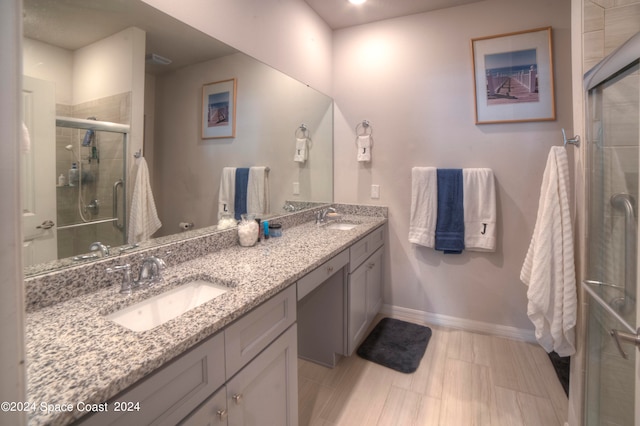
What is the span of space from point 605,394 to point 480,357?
888mm

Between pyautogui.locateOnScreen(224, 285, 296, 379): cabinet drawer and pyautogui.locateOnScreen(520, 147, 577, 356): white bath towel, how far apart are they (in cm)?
124

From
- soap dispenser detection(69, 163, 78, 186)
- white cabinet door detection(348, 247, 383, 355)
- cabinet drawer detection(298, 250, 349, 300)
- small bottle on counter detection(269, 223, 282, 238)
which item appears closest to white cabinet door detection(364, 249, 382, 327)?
white cabinet door detection(348, 247, 383, 355)

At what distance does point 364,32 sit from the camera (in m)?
2.61

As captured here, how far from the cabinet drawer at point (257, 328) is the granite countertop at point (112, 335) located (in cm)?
4

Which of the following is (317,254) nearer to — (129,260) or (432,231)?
(129,260)

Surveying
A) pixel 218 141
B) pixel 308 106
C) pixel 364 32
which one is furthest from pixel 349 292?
pixel 364 32

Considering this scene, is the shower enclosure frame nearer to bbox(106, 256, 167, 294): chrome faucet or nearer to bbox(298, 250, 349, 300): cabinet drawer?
bbox(106, 256, 167, 294): chrome faucet

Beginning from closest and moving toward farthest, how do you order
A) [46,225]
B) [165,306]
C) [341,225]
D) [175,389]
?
1. [175,389]
2. [46,225]
3. [165,306]
4. [341,225]

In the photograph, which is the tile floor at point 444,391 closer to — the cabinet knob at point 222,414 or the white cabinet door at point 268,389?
the white cabinet door at point 268,389

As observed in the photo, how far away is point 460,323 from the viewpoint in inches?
96.0

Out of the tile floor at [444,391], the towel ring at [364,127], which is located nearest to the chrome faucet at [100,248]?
the tile floor at [444,391]

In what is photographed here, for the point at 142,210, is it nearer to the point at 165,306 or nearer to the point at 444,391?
the point at 165,306

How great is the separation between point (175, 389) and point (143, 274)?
0.53 m

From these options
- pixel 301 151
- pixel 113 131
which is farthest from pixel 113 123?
pixel 301 151
